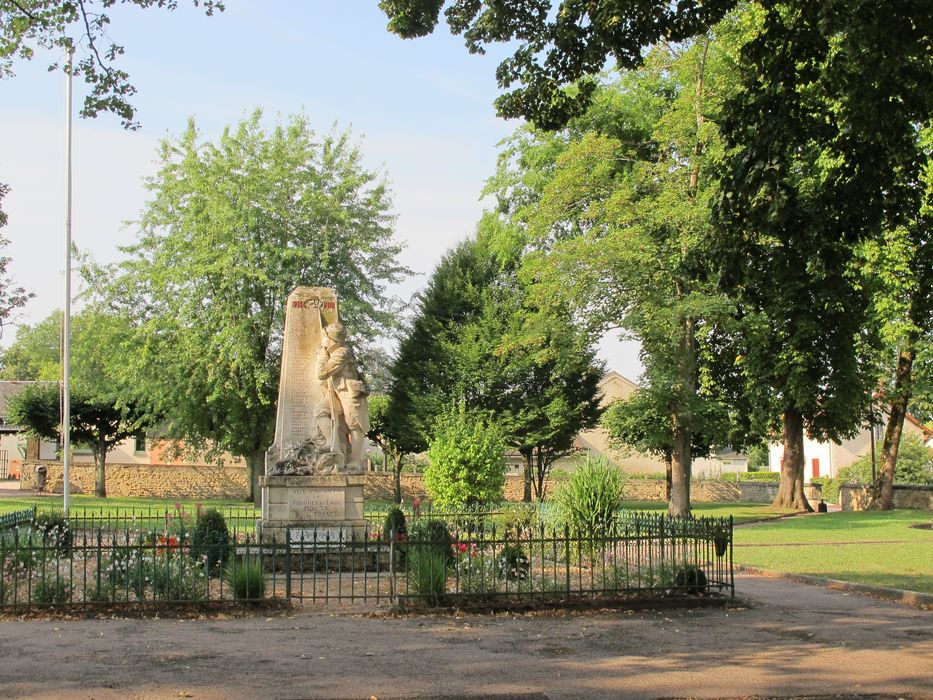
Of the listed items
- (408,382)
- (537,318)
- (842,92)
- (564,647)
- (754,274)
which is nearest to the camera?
(564,647)

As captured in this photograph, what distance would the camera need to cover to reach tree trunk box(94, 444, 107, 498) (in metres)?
47.7

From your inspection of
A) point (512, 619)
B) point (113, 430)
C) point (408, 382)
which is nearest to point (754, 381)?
point (408, 382)

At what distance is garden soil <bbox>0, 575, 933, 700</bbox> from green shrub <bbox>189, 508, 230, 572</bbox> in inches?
34.3

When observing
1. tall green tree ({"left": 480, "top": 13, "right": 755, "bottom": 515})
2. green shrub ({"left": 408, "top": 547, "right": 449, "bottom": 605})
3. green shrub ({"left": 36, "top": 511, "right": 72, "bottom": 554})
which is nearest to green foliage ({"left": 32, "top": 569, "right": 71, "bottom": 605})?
green shrub ({"left": 36, "top": 511, "right": 72, "bottom": 554})

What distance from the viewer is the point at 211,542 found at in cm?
1375

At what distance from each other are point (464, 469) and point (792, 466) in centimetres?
1709

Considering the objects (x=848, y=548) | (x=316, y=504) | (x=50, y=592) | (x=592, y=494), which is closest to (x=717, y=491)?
(x=848, y=548)

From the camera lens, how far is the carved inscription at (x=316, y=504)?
53.7 feet

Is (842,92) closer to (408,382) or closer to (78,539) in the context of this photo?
(78,539)

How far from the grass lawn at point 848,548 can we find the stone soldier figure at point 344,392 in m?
7.67

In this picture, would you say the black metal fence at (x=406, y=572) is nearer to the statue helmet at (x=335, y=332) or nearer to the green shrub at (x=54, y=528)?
the green shrub at (x=54, y=528)

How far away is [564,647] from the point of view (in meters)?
10.0

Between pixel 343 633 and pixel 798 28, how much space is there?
28.1 feet

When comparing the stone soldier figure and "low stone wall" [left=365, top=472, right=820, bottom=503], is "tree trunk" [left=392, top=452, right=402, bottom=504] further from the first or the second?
the stone soldier figure
